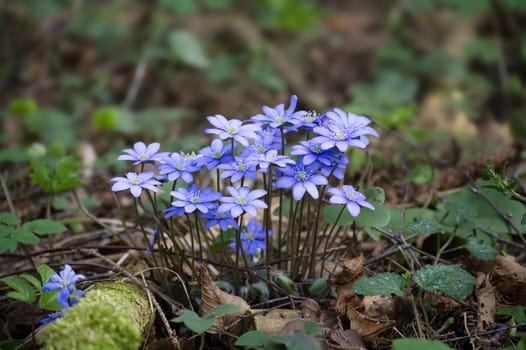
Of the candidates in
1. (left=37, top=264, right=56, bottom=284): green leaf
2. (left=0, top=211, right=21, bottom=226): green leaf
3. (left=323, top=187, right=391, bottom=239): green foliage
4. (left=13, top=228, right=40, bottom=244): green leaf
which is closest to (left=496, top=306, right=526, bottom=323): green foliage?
(left=323, top=187, right=391, bottom=239): green foliage

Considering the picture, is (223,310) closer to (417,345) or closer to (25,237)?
(417,345)

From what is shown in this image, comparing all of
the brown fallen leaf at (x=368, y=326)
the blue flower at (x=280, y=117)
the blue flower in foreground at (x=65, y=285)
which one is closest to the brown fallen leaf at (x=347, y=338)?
the brown fallen leaf at (x=368, y=326)

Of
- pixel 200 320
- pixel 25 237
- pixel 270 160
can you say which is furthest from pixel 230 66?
pixel 200 320

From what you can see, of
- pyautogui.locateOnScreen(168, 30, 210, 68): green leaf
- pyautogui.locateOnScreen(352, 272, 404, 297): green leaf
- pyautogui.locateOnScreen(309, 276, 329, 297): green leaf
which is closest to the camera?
pyautogui.locateOnScreen(352, 272, 404, 297): green leaf

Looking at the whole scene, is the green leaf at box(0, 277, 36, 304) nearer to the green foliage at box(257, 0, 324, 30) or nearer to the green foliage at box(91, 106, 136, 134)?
the green foliage at box(91, 106, 136, 134)

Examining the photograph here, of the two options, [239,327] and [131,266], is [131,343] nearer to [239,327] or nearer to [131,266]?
[239,327]

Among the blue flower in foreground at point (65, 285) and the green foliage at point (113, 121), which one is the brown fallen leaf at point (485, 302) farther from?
the green foliage at point (113, 121)
